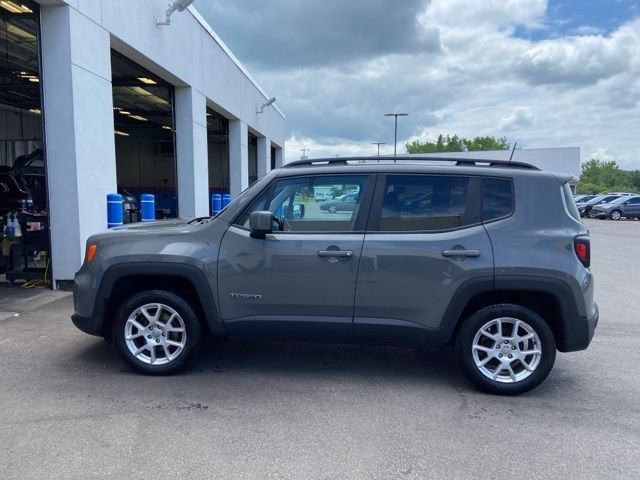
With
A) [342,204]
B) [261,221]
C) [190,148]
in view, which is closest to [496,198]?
[342,204]

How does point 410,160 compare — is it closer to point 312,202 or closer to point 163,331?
point 312,202

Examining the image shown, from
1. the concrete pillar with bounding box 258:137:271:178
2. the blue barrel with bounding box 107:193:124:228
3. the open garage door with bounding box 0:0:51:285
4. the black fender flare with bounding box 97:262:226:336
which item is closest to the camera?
the black fender flare with bounding box 97:262:226:336

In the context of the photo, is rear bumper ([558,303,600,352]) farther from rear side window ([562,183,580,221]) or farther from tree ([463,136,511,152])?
tree ([463,136,511,152])

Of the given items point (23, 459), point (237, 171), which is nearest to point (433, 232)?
point (23, 459)

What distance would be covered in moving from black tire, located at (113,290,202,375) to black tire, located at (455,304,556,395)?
7.43 ft

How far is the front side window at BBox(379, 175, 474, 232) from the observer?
407cm

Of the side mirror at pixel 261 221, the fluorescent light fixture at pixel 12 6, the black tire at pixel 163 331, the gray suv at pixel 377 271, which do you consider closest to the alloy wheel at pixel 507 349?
the gray suv at pixel 377 271

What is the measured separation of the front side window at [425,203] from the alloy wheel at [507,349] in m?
0.92

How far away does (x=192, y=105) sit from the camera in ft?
42.1

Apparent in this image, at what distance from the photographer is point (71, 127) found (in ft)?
24.5

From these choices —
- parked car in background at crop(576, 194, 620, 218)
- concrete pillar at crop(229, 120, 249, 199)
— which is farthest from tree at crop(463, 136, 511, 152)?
concrete pillar at crop(229, 120, 249, 199)

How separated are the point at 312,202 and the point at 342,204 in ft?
0.88

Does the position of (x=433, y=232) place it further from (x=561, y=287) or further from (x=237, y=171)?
(x=237, y=171)

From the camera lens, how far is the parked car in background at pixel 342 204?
4193 millimetres
